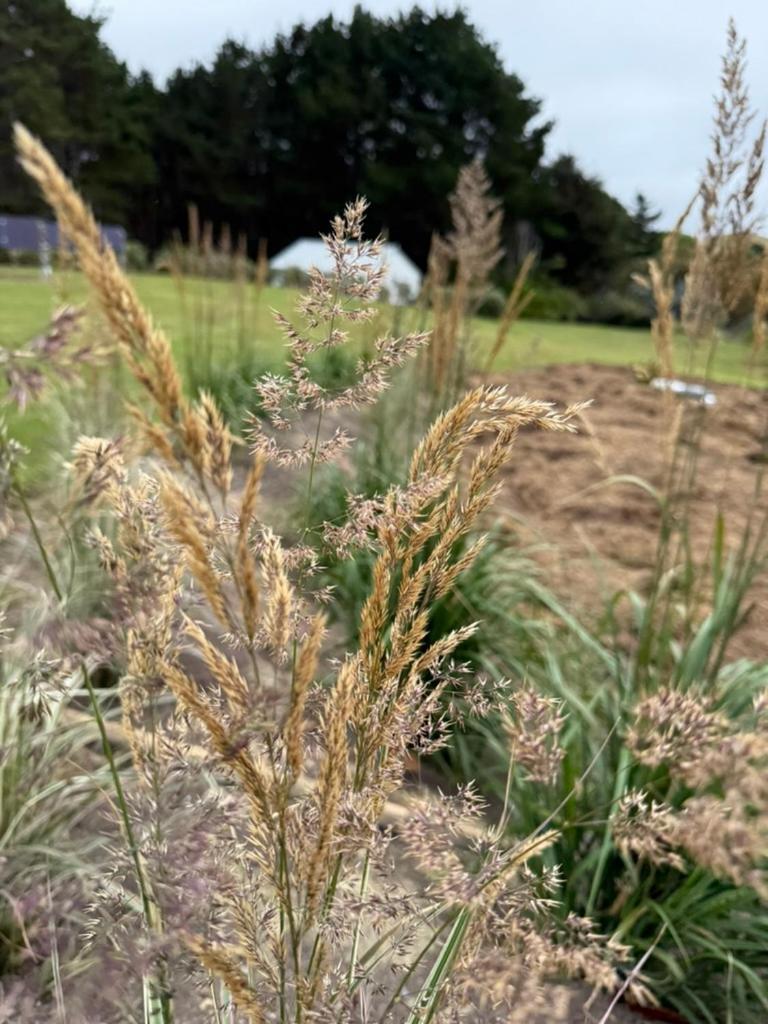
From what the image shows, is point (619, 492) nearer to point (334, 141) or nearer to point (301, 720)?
point (301, 720)

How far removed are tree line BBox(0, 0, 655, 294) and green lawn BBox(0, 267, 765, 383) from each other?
1612 cm

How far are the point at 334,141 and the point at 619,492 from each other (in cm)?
3989

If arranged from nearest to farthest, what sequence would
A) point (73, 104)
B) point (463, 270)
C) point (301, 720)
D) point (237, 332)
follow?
point (301, 720) < point (463, 270) < point (237, 332) < point (73, 104)

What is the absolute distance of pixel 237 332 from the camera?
9328 mm

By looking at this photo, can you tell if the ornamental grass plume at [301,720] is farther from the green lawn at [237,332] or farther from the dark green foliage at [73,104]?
the dark green foliage at [73,104]

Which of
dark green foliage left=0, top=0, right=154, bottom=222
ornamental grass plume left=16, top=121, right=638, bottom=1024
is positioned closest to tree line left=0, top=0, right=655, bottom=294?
dark green foliage left=0, top=0, right=154, bottom=222

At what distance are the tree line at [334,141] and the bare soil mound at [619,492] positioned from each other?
2909cm

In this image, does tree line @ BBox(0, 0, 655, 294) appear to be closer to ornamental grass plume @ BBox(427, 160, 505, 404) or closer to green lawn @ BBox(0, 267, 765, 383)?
green lawn @ BBox(0, 267, 765, 383)

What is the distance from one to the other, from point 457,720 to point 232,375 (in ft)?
20.9

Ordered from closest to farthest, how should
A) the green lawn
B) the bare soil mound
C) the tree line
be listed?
the bare soil mound
the green lawn
the tree line

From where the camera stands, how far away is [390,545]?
0.78 m

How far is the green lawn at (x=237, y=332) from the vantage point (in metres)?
8.01

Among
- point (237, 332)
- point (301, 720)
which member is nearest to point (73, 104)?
point (237, 332)

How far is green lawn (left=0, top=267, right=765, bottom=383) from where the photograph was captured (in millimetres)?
8008
